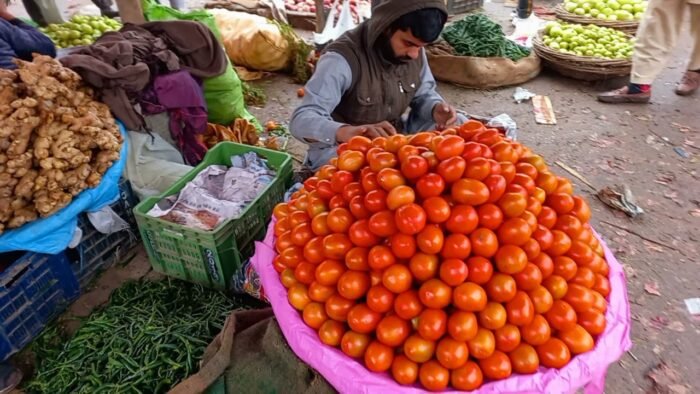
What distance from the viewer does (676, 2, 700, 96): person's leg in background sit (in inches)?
185

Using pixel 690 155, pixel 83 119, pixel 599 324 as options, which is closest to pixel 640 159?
pixel 690 155

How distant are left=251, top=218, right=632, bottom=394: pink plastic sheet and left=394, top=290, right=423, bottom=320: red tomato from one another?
7.9 inches

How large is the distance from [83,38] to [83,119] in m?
2.08

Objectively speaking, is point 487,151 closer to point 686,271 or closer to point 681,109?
point 686,271

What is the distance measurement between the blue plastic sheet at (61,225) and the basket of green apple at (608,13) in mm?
5602

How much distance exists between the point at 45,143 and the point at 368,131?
5.57 feet

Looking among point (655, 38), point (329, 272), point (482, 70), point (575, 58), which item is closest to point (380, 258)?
point (329, 272)

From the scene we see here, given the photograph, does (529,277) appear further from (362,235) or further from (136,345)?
(136,345)

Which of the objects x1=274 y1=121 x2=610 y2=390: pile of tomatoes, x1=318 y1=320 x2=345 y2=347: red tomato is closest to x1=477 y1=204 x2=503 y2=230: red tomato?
x1=274 y1=121 x2=610 y2=390: pile of tomatoes

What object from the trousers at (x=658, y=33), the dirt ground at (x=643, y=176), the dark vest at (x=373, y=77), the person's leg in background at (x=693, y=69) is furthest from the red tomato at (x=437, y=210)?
the person's leg in background at (x=693, y=69)

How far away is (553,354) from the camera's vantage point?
134cm

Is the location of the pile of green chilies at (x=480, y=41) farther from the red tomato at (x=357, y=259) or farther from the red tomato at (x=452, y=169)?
the red tomato at (x=357, y=259)

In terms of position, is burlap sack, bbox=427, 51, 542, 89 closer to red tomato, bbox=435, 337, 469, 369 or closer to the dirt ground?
the dirt ground

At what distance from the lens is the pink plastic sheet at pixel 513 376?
133 centimetres
